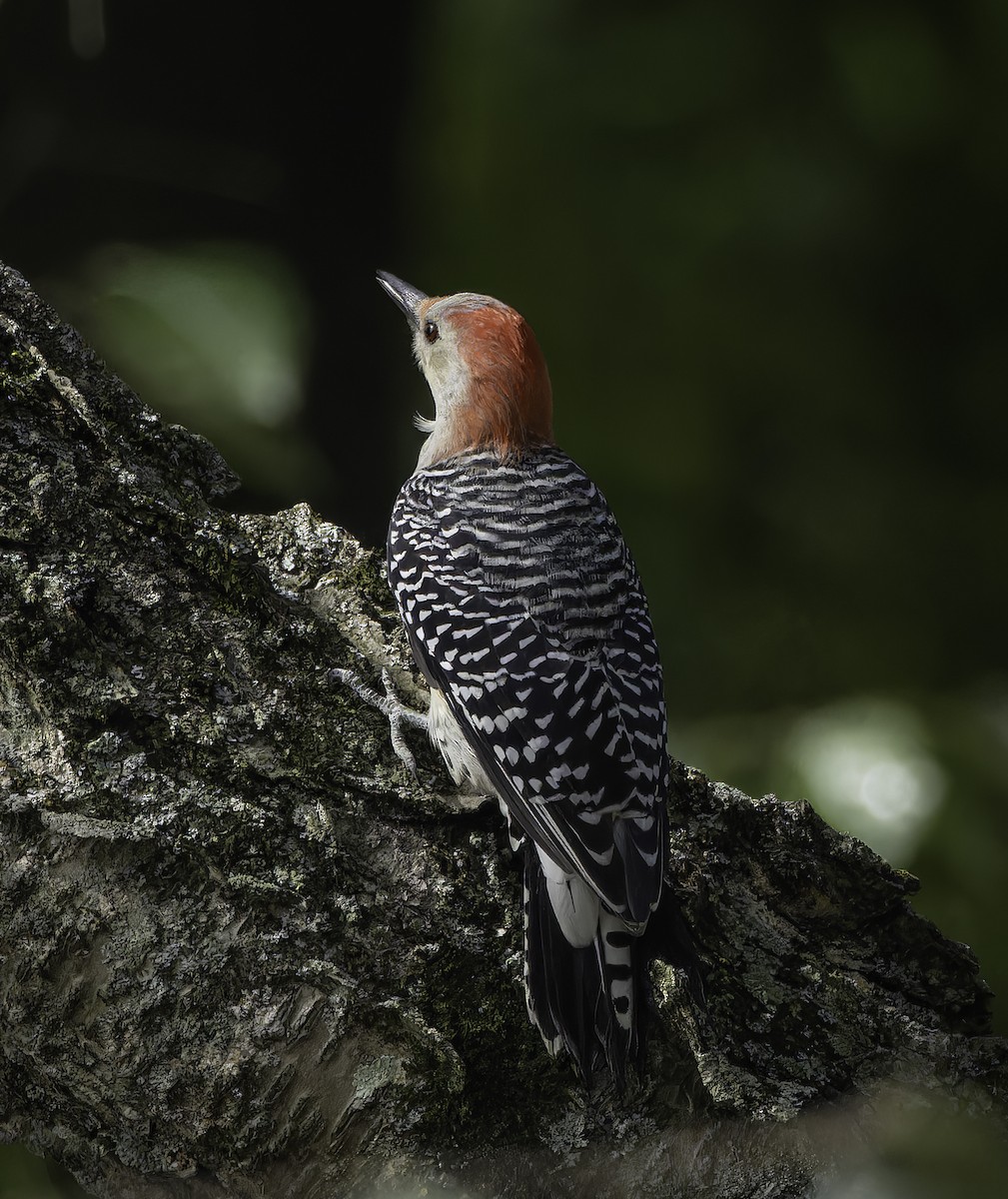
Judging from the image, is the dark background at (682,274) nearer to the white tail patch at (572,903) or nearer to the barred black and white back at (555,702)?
the barred black and white back at (555,702)

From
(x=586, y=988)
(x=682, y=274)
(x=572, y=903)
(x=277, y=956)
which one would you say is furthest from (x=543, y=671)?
(x=682, y=274)

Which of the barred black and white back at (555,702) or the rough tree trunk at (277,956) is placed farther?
the barred black and white back at (555,702)

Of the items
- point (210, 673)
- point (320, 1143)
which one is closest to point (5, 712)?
point (210, 673)

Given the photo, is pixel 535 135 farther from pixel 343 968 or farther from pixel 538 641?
pixel 343 968

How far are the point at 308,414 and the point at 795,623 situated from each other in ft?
5.34

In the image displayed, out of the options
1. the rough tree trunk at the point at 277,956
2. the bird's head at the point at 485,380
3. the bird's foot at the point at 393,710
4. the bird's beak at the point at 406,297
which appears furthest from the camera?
the bird's beak at the point at 406,297

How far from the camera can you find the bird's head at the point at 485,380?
7.39 ft

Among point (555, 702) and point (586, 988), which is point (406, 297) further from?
point (586, 988)

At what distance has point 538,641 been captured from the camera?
177 centimetres

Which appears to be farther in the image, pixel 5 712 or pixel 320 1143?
pixel 5 712

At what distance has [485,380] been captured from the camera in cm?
226

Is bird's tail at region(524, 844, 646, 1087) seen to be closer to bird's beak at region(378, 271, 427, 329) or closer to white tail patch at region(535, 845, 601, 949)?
white tail patch at region(535, 845, 601, 949)

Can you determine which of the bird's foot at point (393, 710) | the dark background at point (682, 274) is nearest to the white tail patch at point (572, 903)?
the bird's foot at point (393, 710)

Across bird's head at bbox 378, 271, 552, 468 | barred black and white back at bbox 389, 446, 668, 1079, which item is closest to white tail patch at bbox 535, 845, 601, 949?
barred black and white back at bbox 389, 446, 668, 1079
